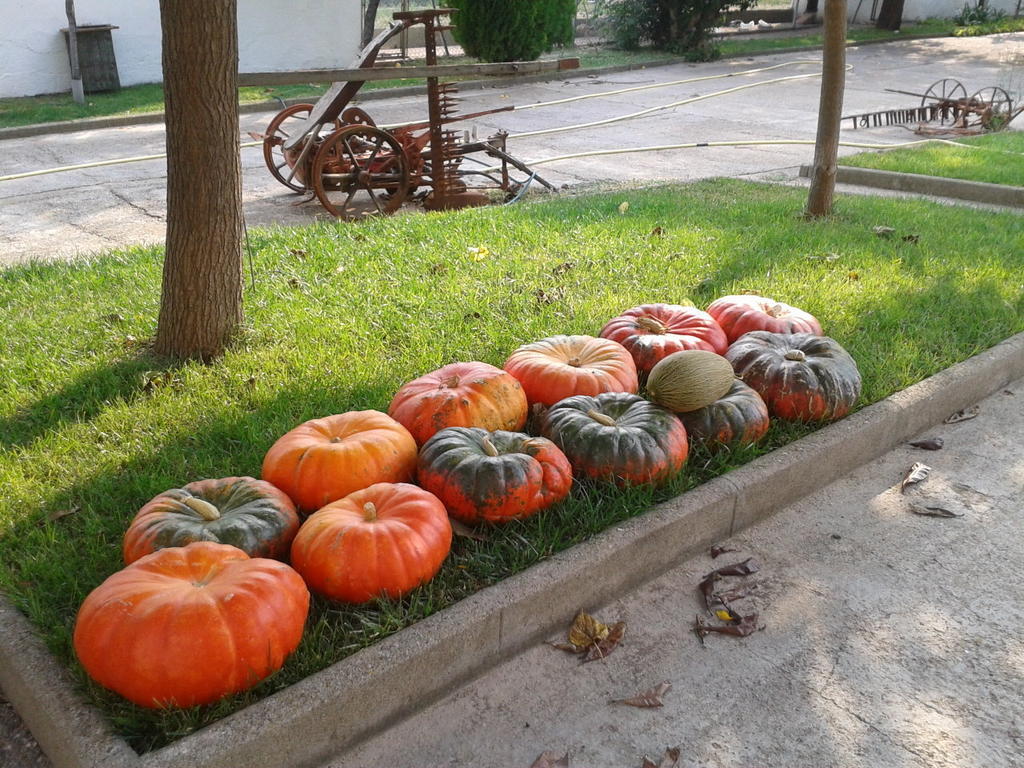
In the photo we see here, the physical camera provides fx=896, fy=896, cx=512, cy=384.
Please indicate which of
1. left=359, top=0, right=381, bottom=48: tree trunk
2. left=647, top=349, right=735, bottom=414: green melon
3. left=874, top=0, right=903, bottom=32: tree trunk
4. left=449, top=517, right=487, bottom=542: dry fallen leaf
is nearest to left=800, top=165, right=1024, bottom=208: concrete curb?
left=647, top=349, right=735, bottom=414: green melon

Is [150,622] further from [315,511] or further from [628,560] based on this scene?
[628,560]

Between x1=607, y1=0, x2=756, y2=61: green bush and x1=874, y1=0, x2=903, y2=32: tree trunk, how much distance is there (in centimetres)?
737

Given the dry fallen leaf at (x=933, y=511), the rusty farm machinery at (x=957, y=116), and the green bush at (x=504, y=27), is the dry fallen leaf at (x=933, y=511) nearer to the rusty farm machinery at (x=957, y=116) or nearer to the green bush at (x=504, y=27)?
the rusty farm machinery at (x=957, y=116)

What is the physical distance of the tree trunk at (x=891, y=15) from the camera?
30641 mm

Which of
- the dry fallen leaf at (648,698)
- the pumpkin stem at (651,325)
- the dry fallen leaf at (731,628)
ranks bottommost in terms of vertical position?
the dry fallen leaf at (648,698)

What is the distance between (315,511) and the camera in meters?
3.18

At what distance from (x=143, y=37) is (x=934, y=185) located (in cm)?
1617

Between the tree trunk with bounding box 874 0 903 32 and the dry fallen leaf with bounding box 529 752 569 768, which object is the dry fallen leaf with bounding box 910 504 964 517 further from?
the tree trunk with bounding box 874 0 903 32

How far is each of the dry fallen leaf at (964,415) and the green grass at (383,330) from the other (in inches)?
11.1

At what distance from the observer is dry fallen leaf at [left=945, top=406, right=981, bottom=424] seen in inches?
181

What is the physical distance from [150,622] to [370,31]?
2188 cm

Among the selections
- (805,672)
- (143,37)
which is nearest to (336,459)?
(805,672)

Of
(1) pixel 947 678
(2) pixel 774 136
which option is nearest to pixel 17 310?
(1) pixel 947 678

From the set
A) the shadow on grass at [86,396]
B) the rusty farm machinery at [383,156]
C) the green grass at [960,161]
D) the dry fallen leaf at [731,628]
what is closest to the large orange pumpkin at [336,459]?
the dry fallen leaf at [731,628]
